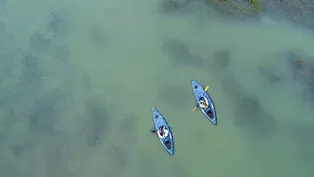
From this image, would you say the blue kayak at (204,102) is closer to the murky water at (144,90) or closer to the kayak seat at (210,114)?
the kayak seat at (210,114)

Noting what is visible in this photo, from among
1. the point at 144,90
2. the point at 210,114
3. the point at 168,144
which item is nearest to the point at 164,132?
the point at 168,144

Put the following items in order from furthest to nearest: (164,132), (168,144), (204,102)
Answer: (204,102) < (164,132) < (168,144)

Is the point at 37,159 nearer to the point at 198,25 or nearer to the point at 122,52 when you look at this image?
the point at 122,52

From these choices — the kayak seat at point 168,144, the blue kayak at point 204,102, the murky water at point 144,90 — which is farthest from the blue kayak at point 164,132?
the blue kayak at point 204,102

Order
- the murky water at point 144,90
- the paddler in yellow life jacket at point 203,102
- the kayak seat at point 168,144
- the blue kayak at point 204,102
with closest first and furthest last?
the murky water at point 144,90 → the kayak seat at point 168,144 → the blue kayak at point 204,102 → the paddler in yellow life jacket at point 203,102

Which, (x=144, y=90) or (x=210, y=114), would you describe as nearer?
(x=210, y=114)

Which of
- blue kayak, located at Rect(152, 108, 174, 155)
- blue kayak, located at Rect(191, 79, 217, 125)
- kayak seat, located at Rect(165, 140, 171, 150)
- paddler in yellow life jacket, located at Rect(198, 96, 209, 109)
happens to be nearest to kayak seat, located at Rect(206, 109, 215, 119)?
blue kayak, located at Rect(191, 79, 217, 125)

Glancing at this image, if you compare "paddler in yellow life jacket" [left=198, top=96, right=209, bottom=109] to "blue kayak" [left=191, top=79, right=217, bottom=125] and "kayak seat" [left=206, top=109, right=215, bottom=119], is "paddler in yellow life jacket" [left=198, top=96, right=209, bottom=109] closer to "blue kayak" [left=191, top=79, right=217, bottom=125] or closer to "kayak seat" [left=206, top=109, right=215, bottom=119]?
"blue kayak" [left=191, top=79, right=217, bottom=125]

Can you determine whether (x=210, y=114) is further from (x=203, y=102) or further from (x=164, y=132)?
(x=164, y=132)
